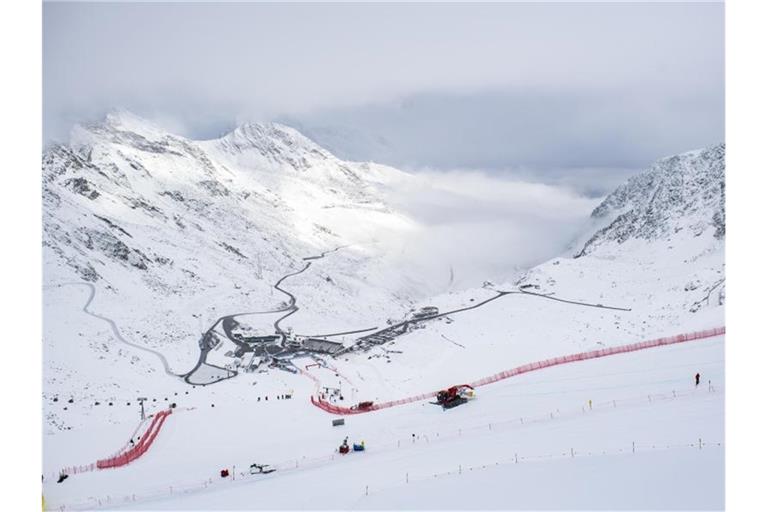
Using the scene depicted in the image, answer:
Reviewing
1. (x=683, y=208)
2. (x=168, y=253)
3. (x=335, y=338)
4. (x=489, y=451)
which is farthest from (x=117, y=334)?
(x=683, y=208)

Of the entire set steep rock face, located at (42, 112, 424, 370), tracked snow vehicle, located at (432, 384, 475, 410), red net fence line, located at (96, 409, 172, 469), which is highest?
steep rock face, located at (42, 112, 424, 370)

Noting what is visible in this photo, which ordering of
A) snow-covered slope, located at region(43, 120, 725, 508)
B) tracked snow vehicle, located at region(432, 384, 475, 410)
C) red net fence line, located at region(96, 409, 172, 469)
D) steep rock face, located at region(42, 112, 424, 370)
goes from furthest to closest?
1. steep rock face, located at region(42, 112, 424, 370)
2. tracked snow vehicle, located at region(432, 384, 475, 410)
3. red net fence line, located at region(96, 409, 172, 469)
4. snow-covered slope, located at region(43, 120, 725, 508)

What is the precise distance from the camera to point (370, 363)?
6869 cm

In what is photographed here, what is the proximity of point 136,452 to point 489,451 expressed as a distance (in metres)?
19.8

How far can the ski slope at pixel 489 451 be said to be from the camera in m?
15.0

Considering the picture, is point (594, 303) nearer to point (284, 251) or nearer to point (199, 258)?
point (199, 258)

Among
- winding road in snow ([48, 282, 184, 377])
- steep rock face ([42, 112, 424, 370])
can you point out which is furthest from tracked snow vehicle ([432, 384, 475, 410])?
steep rock face ([42, 112, 424, 370])

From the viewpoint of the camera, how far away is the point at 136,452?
28.0m

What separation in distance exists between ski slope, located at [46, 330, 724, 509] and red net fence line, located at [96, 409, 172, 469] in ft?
2.00

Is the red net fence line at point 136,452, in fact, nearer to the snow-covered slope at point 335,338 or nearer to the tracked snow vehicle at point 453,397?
the snow-covered slope at point 335,338

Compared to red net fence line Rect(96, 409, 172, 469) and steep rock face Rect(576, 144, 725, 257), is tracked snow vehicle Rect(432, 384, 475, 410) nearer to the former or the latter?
red net fence line Rect(96, 409, 172, 469)

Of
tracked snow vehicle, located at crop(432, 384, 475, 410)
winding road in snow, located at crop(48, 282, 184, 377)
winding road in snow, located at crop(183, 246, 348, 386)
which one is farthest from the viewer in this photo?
winding road in snow, located at crop(183, 246, 348, 386)

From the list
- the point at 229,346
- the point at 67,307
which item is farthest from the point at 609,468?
the point at 67,307

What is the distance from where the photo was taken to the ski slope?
15.0 metres
